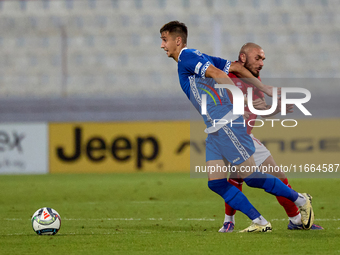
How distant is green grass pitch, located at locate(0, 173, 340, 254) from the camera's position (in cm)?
433

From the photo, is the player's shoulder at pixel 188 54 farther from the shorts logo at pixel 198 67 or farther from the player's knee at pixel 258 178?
the player's knee at pixel 258 178

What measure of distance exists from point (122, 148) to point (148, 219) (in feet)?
25.4

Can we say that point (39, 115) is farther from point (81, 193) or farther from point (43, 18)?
point (81, 193)

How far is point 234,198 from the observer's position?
16.1ft

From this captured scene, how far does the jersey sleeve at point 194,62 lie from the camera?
4624 mm

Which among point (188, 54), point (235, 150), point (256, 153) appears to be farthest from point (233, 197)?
point (188, 54)

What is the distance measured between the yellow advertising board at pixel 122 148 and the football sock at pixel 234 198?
8993 millimetres

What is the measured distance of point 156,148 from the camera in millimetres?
14086

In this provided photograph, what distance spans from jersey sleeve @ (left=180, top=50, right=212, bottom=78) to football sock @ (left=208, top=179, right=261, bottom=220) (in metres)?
0.97

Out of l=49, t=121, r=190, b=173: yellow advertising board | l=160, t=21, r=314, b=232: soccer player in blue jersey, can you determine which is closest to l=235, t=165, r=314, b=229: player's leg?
l=160, t=21, r=314, b=232: soccer player in blue jersey

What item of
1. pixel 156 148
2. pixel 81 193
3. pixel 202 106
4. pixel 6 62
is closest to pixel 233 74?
pixel 202 106

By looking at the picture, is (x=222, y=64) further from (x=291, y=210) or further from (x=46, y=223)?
(x=46, y=223)

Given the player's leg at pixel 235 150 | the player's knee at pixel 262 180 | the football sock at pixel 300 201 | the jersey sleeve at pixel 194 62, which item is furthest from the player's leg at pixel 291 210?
the jersey sleeve at pixel 194 62

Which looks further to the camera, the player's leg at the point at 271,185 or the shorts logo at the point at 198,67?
the player's leg at the point at 271,185
